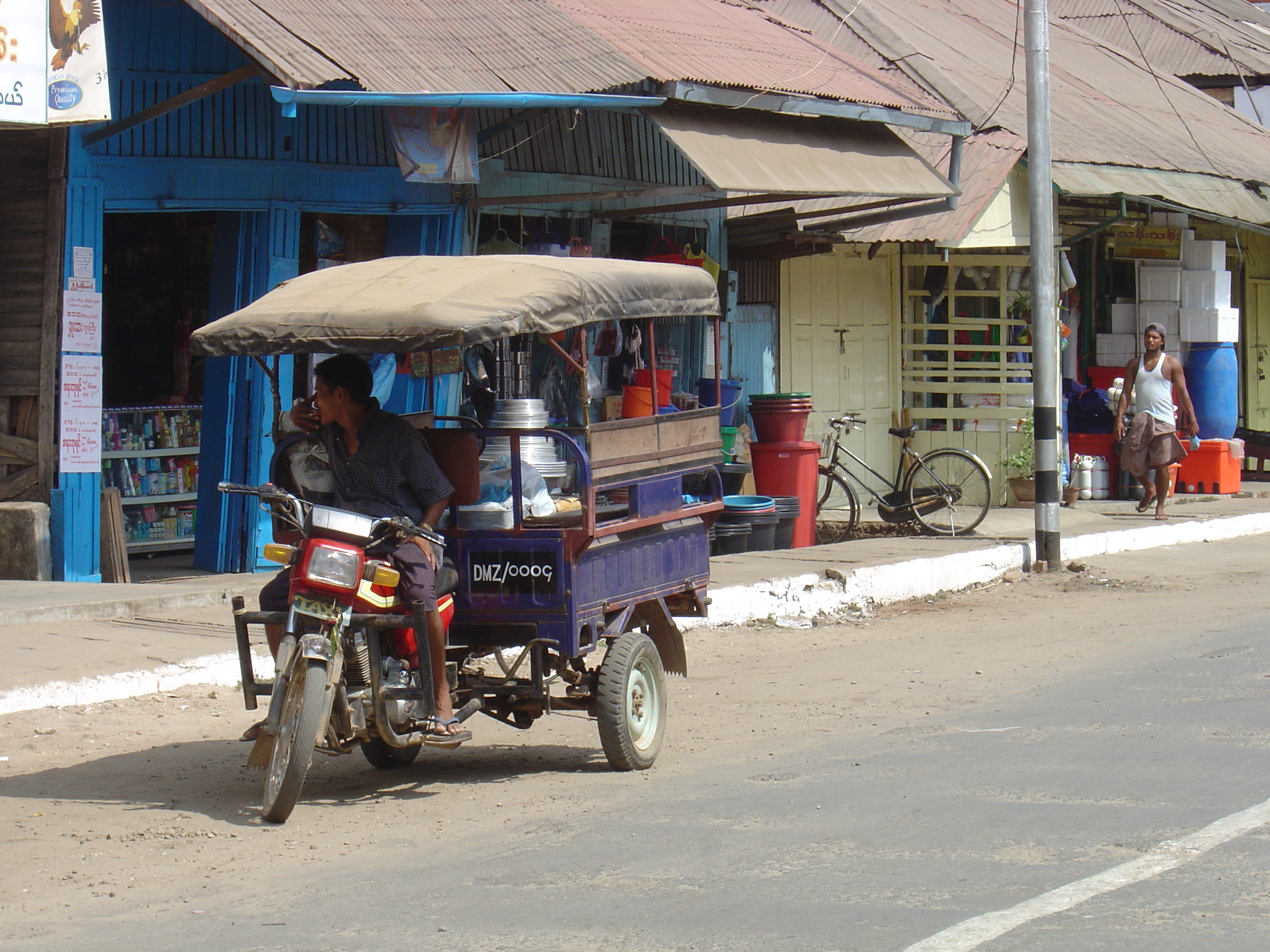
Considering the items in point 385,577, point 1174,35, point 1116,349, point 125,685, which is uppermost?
point 1174,35

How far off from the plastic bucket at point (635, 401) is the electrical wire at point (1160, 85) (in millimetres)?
8107

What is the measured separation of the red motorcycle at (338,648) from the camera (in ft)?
17.1

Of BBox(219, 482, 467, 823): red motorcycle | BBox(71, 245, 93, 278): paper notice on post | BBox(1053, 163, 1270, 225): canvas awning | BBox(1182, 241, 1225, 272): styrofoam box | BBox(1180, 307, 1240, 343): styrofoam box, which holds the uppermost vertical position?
BBox(1053, 163, 1270, 225): canvas awning

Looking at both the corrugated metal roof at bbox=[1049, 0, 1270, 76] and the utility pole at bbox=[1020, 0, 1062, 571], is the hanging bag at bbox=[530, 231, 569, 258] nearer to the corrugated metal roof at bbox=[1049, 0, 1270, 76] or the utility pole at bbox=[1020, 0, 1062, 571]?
the utility pole at bbox=[1020, 0, 1062, 571]

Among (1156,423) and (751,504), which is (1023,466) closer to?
(1156,423)

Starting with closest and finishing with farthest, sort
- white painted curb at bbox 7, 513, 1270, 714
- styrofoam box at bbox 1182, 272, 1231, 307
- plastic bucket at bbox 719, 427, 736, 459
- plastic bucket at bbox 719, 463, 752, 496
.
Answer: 1. white painted curb at bbox 7, 513, 1270, 714
2. plastic bucket at bbox 719, 463, 752, 496
3. plastic bucket at bbox 719, 427, 736, 459
4. styrofoam box at bbox 1182, 272, 1231, 307

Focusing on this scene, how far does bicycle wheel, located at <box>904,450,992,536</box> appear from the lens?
13930mm

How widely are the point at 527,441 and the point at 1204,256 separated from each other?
48.9 feet

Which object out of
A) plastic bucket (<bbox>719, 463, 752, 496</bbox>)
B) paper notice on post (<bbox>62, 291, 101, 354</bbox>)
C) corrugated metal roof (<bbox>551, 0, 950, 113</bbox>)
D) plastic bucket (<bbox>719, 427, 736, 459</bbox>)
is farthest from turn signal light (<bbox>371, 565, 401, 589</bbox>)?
plastic bucket (<bbox>719, 427, 736, 459</bbox>)

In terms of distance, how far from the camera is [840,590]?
1098 cm

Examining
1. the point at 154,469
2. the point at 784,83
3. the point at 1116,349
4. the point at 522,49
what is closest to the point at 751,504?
the point at 784,83

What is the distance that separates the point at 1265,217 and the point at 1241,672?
427 inches

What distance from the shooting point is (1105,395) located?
17.7 m

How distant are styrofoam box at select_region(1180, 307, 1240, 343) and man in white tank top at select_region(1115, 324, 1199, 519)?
3.49 metres
